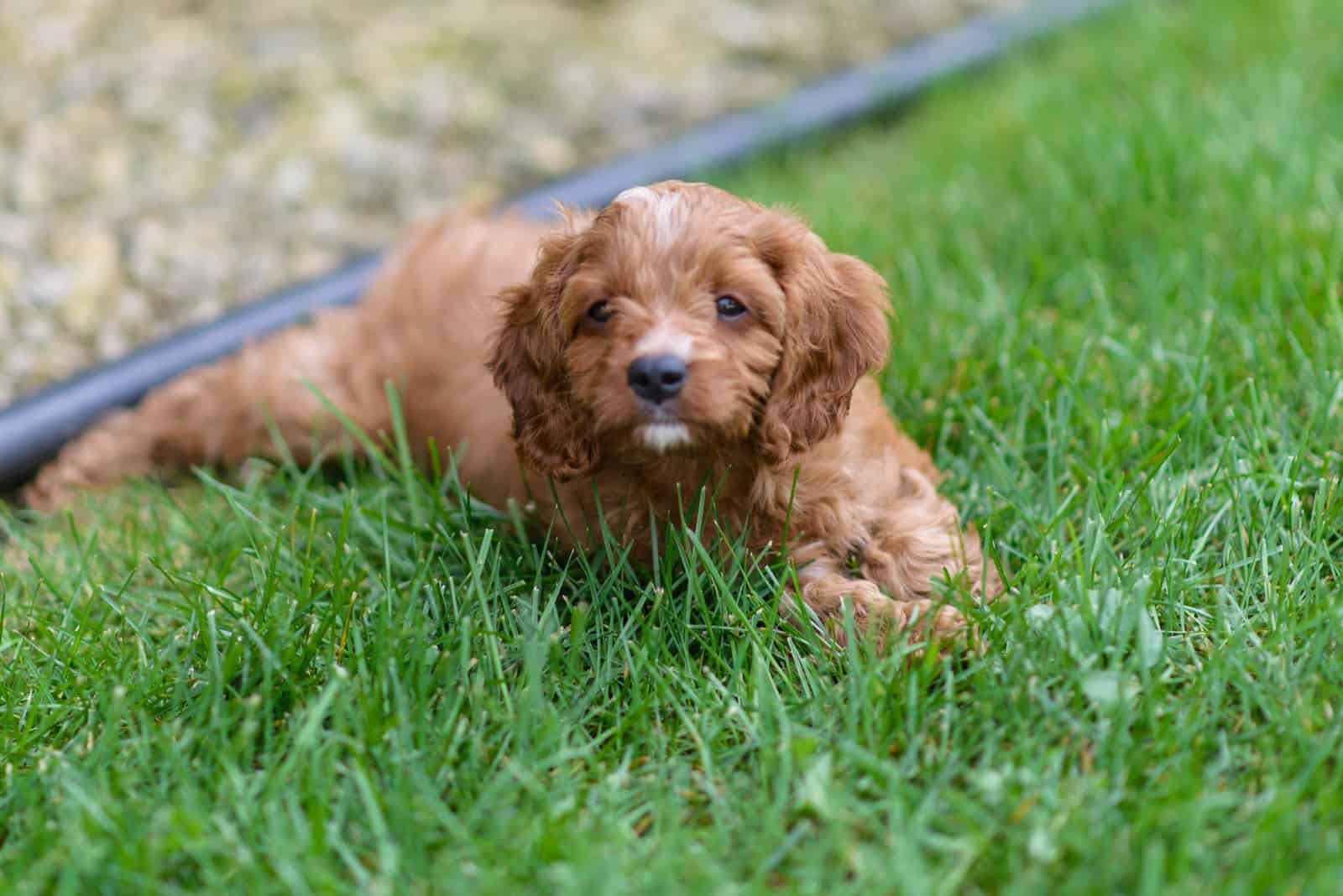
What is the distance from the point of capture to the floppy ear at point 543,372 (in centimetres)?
296

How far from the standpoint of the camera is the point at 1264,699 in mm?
2445

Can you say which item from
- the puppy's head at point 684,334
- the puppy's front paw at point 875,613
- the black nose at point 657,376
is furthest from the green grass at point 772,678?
the black nose at point 657,376

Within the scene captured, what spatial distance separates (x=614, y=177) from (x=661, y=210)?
2668 mm

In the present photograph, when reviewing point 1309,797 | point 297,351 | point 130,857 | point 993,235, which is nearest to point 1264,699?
point 1309,797

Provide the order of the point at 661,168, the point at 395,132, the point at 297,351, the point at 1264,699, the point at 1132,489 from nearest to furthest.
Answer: the point at 1264,699
the point at 1132,489
the point at 297,351
the point at 661,168
the point at 395,132

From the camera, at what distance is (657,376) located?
8.55 feet

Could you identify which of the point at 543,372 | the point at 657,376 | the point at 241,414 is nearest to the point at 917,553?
the point at 657,376

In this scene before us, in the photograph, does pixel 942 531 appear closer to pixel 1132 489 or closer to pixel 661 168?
pixel 1132 489

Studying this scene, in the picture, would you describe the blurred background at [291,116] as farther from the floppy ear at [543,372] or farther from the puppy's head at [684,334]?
the puppy's head at [684,334]

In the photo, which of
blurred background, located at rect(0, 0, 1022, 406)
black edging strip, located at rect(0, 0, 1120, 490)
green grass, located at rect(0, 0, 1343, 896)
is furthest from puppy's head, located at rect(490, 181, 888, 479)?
blurred background, located at rect(0, 0, 1022, 406)

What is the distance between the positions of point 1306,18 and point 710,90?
2.83 meters

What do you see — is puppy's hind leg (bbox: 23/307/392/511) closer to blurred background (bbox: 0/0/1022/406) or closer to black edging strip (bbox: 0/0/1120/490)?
black edging strip (bbox: 0/0/1120/490)

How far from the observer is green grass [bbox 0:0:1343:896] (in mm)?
2238

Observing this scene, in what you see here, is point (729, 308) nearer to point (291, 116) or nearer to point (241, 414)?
point (241, 414)
